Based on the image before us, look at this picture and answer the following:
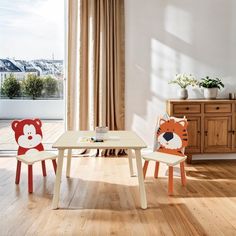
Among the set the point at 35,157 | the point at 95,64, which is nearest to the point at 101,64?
the point at 95,64

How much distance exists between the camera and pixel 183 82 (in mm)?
4879

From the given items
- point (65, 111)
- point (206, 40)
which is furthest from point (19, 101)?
point (206, 40)

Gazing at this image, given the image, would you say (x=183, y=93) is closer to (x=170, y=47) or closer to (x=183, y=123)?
(x=170, y=47)

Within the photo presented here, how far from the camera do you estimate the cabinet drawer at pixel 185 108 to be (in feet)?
15.4

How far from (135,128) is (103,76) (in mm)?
904

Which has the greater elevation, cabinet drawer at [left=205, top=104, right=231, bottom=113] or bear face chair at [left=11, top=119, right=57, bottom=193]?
cabinet drawer at [left=205, top=104, right=231, bottom=113]

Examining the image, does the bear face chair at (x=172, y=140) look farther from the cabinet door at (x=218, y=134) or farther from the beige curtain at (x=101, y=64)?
the beige curtain at (x=101, y=64)

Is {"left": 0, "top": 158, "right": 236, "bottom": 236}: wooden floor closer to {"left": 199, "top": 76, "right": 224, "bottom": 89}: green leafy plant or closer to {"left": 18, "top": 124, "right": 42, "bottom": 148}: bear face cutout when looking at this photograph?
{"left": 18, "top": 124, "right": 42, "bottom": 148}: bear face cutout

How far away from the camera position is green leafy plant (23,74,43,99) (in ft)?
17.9

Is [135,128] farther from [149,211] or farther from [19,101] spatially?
[149,211]

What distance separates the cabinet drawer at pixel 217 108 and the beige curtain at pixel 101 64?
48.4 inches

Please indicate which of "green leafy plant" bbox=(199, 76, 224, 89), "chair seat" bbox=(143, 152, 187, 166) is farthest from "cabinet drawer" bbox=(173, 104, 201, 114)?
"chair seat" bbox=(143, 152, 187, 166)

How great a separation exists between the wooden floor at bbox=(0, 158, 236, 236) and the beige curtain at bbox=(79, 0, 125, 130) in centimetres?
99

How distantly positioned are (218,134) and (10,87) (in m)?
3.17
